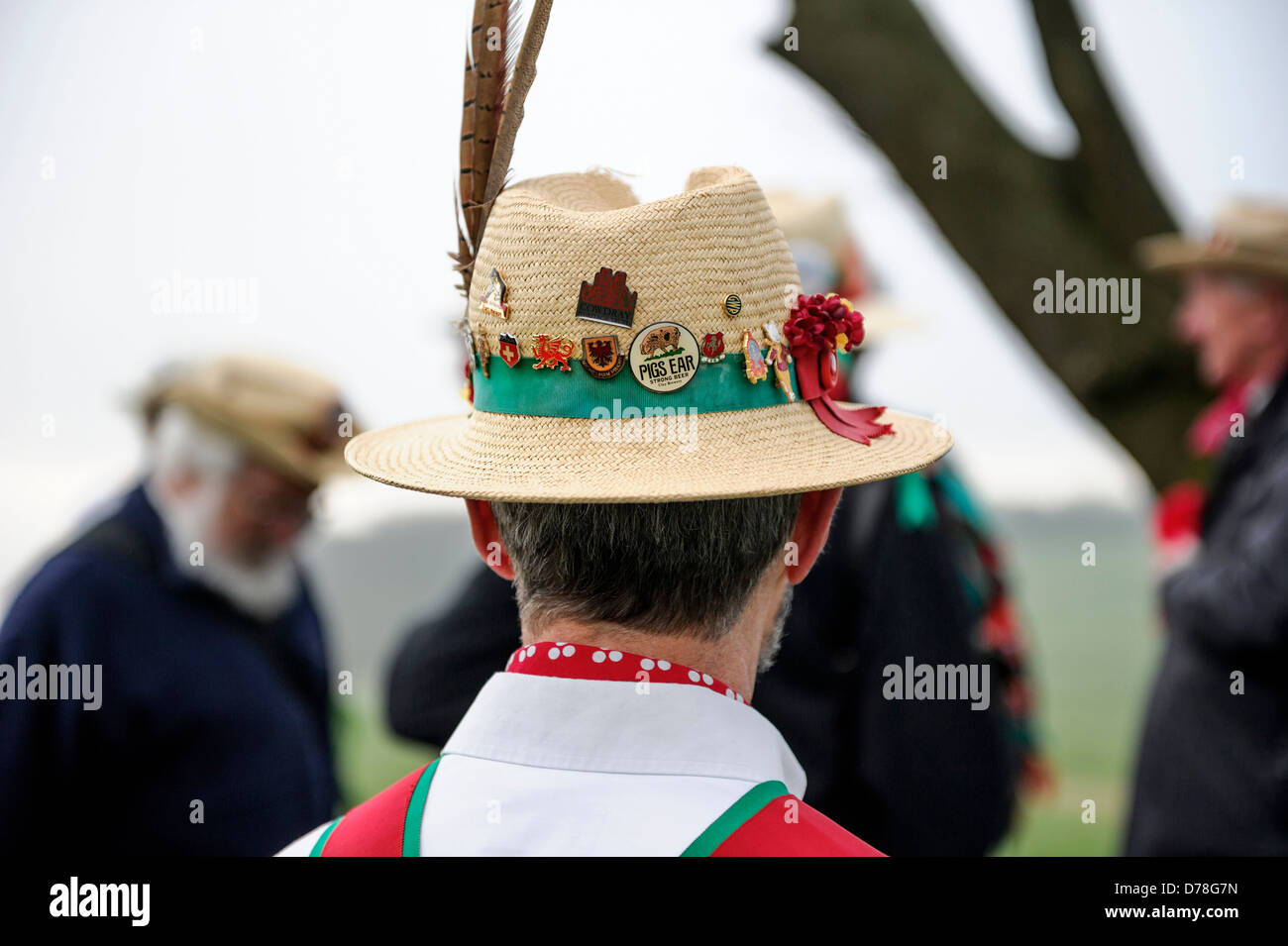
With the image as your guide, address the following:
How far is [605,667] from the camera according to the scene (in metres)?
1.41

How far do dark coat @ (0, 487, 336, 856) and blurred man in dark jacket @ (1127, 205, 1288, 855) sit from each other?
2495 mm

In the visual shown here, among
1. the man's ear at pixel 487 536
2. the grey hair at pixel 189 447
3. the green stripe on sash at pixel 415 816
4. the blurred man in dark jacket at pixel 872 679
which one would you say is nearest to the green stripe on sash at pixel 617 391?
the man's ear at pixel 487 536

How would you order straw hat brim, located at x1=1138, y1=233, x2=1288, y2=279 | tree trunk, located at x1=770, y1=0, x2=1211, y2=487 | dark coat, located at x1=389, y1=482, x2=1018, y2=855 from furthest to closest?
tree trunk, located at x1=770, y1=0, x2=1211, y2=487
straw hat brim, located at x1=1138, y1=233, x2=1288, y2=279
dark coat, located at x1=389, y1=482, x2=1018, y2=855

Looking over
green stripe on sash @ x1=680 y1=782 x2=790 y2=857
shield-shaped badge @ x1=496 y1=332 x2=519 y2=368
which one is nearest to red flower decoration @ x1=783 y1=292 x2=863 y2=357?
shield-shaped badge @ x1=496 y1=332 x2=519 y2=368

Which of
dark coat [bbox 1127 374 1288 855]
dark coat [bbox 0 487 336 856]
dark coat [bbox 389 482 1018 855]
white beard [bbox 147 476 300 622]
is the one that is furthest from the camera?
white beard [bbox 147 476 300 622]

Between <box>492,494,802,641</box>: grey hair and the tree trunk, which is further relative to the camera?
the tree trunk

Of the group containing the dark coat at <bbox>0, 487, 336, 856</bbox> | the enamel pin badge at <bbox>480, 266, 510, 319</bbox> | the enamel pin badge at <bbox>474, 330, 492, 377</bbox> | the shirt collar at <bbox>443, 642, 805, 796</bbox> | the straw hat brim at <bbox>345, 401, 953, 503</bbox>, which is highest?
the enamel pin badge at <bbox>480, 266, 510, 319</bbox>

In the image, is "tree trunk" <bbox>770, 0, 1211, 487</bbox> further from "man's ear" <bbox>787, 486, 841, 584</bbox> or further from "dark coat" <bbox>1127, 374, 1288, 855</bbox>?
"man's ear" <bbox>787, 486, 841, 584</bbox>

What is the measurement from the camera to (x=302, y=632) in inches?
152

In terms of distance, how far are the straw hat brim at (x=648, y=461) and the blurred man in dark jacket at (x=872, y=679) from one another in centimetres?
107

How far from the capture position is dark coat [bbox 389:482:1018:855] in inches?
110

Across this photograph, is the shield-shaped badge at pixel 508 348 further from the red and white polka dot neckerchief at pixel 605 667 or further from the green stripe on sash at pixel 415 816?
the green stripe on sash at pixel 415 816

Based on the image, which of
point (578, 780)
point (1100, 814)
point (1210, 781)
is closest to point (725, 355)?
point (578, 780)

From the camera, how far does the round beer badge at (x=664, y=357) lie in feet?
5.07
